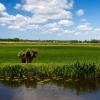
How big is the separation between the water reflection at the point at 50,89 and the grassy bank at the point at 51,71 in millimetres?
1012

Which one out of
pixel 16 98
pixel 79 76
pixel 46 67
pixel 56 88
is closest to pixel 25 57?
pixel 46 67

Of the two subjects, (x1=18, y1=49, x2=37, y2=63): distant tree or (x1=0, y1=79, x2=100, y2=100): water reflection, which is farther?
(x1=18, y1=49, x2=37, y2=63): distant tree

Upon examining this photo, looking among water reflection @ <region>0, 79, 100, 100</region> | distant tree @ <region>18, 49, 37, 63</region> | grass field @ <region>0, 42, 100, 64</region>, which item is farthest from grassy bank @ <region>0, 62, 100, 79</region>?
grass field @ <region>0, 42, 100, 64</region>

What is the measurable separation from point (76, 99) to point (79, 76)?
25.2ft

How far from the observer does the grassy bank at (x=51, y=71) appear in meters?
27.7

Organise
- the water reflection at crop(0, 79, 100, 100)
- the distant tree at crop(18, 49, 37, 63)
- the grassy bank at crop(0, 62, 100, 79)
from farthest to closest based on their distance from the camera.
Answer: the distant tree at crop(18, 49, 37, 63)
the grassy bank at crop(0, 62, 100, 79)
the water reflection at crop(0, 79, 100, 100)

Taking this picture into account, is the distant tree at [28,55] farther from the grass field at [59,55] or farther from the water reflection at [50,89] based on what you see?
the water reflection at [50,89]

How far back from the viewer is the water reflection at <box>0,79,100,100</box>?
21188mm

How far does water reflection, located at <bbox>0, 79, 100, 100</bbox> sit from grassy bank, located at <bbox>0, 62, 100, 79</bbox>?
3.32ft

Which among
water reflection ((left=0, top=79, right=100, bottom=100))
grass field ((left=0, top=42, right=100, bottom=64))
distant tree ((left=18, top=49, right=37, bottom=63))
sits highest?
distant tree ((left=18, top=49, right=37, bottom=63))

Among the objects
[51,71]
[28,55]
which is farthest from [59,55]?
[51,71]

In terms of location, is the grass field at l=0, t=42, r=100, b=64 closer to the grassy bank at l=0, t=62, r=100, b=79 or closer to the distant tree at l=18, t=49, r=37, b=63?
the distant tree at l=18, t=49, r=37, b=63

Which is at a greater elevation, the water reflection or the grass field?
the grass field

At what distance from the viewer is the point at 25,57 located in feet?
113
